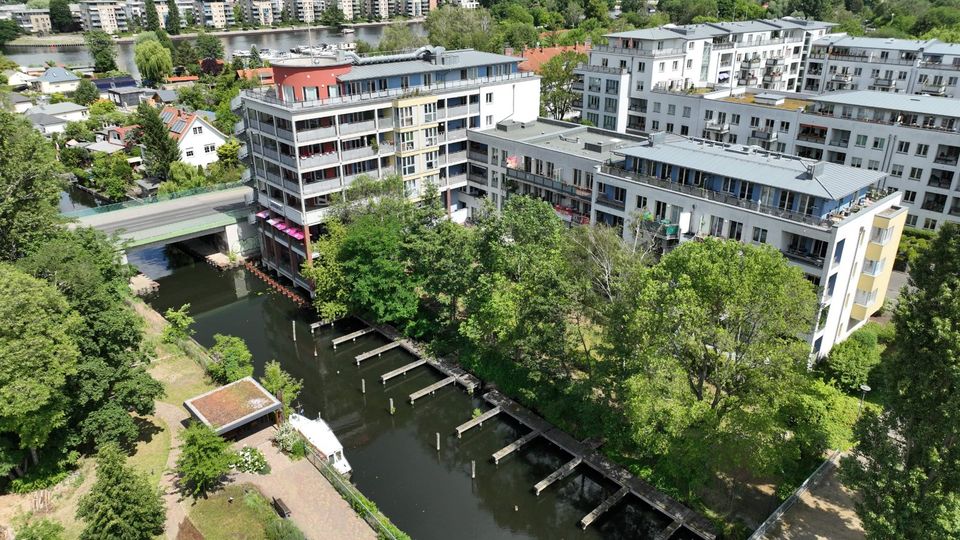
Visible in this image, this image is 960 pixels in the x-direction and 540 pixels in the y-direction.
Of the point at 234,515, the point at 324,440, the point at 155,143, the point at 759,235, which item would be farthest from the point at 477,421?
the point at 155,143

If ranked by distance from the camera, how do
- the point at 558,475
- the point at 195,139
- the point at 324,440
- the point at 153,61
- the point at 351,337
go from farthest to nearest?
the point at 153,61 → the point at 195,139 → the point at 351,337 → the point at 324,440 → the point at 558,475

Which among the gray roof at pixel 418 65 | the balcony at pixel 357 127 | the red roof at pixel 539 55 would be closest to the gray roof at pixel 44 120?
the gray roof at pixel 418 65

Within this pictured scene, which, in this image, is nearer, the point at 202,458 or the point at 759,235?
the point at 202,458

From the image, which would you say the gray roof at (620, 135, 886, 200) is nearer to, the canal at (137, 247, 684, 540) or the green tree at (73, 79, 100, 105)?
the canal at (137, 247, 684, 540)

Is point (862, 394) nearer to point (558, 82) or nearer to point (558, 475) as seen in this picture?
point (558, 475)

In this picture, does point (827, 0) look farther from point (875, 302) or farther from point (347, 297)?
point (347, 297)

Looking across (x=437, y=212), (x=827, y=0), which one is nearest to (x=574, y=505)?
(x=437, y=212)

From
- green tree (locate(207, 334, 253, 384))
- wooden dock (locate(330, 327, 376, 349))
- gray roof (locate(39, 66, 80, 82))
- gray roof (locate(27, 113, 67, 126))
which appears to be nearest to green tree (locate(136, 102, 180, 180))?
gray roof (locate(27, 113, 67, 126))
